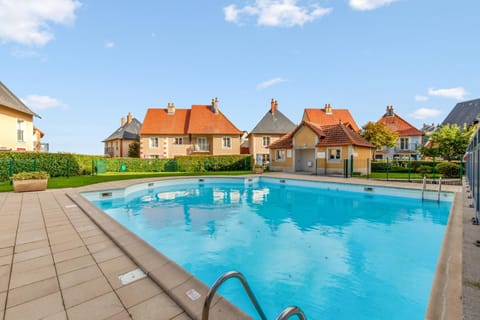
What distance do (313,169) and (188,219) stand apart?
1774 cm

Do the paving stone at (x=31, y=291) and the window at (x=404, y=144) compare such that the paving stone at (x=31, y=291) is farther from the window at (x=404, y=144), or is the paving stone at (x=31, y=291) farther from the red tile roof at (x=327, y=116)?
the window at (x=404, y=144)

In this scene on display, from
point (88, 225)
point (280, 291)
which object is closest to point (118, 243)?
point (88, 225)

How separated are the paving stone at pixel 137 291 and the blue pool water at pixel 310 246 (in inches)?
63.0

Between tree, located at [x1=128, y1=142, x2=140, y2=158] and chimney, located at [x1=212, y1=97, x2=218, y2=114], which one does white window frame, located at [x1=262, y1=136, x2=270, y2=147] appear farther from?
tree, located at [x1=128, y1=142, x2=140, y2=158]

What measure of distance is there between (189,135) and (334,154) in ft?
61.5

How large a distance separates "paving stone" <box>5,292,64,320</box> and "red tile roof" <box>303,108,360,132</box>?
3405 cm

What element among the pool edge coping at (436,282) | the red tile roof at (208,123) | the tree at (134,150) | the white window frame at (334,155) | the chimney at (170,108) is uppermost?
the chimney at (170,108)

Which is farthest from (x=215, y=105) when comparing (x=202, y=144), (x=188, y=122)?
(x=202, y=144)

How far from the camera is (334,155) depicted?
20.1 meters

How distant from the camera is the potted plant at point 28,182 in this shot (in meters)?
10.0

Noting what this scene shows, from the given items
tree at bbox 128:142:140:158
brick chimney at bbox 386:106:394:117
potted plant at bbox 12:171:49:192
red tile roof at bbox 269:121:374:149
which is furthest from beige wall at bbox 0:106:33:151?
brick chimney at bbox 386:106:394:117

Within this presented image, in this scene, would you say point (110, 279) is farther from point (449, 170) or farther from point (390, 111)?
point (390, 111)

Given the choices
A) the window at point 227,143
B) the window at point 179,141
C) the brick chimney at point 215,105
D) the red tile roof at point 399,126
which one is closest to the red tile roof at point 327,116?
the red tile roof at point 399,126

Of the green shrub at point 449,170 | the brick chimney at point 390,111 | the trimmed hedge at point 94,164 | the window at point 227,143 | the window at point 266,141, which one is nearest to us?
the trimmed hedge at point 94,164
